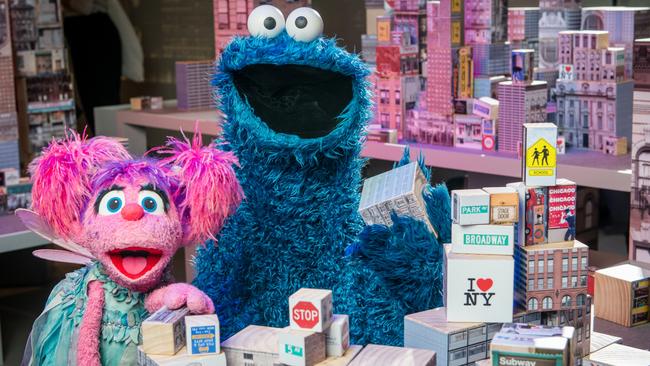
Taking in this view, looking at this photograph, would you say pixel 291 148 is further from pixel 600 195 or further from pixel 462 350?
pixel 600 195

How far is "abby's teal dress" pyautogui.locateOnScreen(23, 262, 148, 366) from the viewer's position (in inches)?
64.1

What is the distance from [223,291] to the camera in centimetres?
184

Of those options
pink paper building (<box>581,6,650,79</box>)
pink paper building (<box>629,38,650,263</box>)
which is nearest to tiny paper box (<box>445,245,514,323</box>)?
pink paper building (<box>629,38,650,263</box>)

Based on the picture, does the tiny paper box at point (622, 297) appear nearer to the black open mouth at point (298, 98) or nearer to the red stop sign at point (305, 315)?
the black open mouth at point (298, 98)

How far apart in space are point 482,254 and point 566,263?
16 centimetres

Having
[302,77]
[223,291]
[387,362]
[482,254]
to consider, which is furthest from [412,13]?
[387,362]

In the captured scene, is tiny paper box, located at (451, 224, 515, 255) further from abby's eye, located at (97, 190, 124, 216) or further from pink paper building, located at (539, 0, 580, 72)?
pink paper building, located at (539, 0, 580, 72)

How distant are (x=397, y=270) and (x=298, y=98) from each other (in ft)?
1.31

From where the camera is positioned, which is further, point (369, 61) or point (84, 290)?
point (369, 61)

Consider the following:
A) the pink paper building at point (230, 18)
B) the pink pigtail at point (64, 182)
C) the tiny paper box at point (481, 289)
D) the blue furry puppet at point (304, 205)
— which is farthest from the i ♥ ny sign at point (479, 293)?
the pink paper building at point (230, 18)

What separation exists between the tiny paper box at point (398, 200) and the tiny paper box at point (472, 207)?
23 centimetres

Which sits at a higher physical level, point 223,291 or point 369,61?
point 369,61

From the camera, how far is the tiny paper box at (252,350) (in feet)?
4.43

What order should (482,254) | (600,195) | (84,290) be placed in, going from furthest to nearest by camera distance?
(600,195), (84,290), (482,254)
